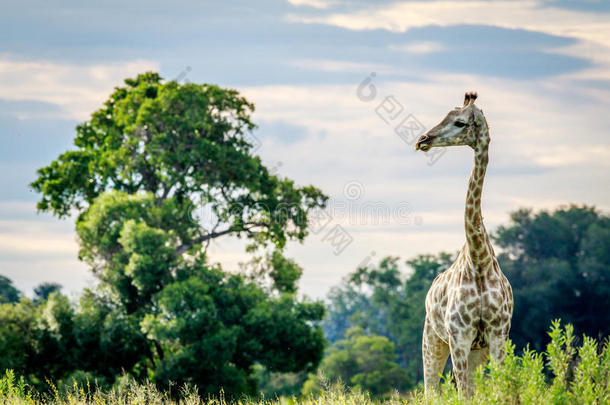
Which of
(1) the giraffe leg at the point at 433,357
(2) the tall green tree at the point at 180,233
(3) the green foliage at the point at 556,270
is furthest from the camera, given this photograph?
(3) the green foliage at the point at 556,270

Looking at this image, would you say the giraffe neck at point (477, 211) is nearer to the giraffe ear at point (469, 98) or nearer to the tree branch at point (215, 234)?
the giraffe ear at point (469, 98)

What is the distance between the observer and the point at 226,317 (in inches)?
1178

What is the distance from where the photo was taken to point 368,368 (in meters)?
58.5

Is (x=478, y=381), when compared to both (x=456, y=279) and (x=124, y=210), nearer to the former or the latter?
(x=456, y=279)

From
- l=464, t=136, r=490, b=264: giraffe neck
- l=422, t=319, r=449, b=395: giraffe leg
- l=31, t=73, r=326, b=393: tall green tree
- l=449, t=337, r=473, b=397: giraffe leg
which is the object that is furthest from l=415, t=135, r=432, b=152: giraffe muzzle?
l=31, t=73, r=326, b=393: tall green tree

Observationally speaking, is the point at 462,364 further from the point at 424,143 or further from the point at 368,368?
the point at 368,368

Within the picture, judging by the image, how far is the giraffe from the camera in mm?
9675

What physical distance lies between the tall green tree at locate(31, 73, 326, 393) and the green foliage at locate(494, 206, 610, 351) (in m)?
26.5

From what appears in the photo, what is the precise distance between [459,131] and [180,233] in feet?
79.1

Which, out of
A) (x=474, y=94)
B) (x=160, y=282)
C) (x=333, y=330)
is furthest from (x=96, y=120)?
(x=333, y=330)

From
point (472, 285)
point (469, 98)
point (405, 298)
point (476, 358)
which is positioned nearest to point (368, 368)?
point (405, 298)

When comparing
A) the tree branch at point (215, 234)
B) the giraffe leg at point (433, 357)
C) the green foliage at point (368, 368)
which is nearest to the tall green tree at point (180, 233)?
the tree branch at point (215, 234)

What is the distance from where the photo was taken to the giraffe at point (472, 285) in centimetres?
968

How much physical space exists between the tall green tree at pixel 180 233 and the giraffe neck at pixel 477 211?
19.6m
